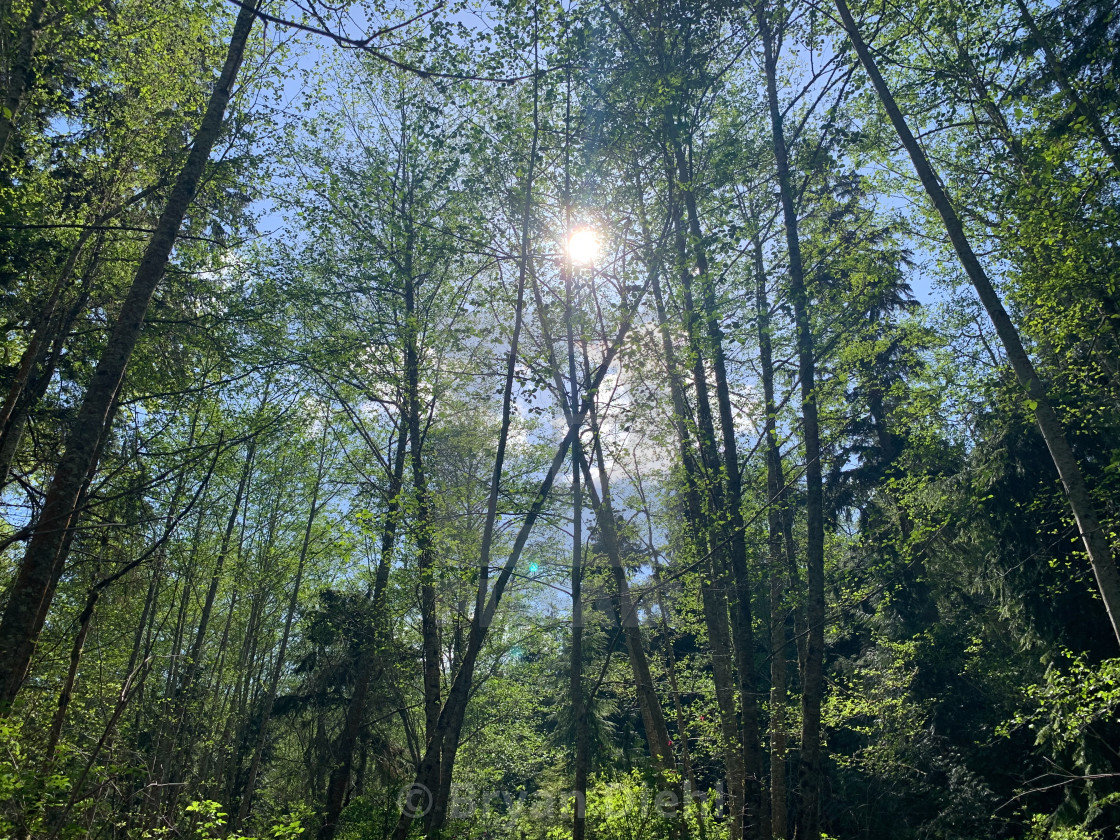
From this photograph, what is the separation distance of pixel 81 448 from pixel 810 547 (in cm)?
655

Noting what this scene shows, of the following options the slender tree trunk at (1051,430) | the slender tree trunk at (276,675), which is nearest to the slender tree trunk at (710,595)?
the slender tree trunk at (1051,430)

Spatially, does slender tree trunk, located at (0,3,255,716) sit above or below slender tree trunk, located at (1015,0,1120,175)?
below

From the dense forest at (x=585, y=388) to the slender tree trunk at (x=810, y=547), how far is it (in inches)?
2.1

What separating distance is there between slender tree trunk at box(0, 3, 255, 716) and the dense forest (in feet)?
0.09

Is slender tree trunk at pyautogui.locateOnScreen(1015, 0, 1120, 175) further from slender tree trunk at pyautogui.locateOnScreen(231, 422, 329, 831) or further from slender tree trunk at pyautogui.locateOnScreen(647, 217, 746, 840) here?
slender tree trunk at pyautogui.locateOnScreen(231, 422, 329, 831)

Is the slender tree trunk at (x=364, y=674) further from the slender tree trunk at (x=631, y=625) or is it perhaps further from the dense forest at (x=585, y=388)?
the slender tree trunk at (x=631, y=625)

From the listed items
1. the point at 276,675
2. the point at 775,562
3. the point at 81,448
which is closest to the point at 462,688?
the point at 775,562

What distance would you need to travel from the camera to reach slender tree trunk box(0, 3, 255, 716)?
12.5 feet

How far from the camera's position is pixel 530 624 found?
1419 cm

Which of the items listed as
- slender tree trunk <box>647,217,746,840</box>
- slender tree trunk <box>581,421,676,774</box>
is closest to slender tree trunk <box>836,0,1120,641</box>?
slender tree trunk <box>647,217,746,840</box>

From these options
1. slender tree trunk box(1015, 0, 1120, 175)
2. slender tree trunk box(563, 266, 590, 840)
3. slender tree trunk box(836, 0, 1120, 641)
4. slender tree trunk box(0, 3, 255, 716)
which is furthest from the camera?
slender tree trunk box(563, 266, 590, 840)

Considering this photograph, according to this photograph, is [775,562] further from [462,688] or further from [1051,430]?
[462,688]

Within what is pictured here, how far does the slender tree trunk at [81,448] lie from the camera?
150 inches

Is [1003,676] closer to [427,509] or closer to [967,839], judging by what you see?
[967,839]
